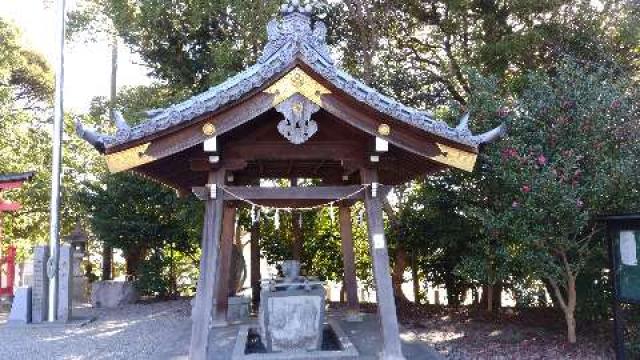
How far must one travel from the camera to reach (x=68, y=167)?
59.8ft

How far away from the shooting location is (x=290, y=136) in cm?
546

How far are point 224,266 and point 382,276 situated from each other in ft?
11.1

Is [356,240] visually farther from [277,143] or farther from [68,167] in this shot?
[68,167]

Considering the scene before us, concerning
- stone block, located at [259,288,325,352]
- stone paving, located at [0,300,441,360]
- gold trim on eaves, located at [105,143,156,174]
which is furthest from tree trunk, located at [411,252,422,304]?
gold trim on eaves, located at [105,143,156,174]

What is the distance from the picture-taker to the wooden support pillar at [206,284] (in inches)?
224

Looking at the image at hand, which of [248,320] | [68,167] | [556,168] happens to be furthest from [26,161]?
[556,168]

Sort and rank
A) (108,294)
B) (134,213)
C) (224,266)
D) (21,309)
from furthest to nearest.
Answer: (134,213), (108,294), (21,309), (224,266)

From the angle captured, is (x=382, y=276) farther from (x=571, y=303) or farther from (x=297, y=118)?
(x=571, y=303)

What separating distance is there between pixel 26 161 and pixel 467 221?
46.8 feet

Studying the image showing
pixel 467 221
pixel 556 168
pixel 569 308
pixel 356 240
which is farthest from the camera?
pixel 356 240

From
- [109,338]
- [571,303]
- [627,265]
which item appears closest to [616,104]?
[627,265]

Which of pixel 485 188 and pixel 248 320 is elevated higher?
pixel 485 188

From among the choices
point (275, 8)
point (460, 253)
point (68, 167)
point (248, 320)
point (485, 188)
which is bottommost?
point (248, 320)

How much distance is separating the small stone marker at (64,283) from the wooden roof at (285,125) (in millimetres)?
6882
